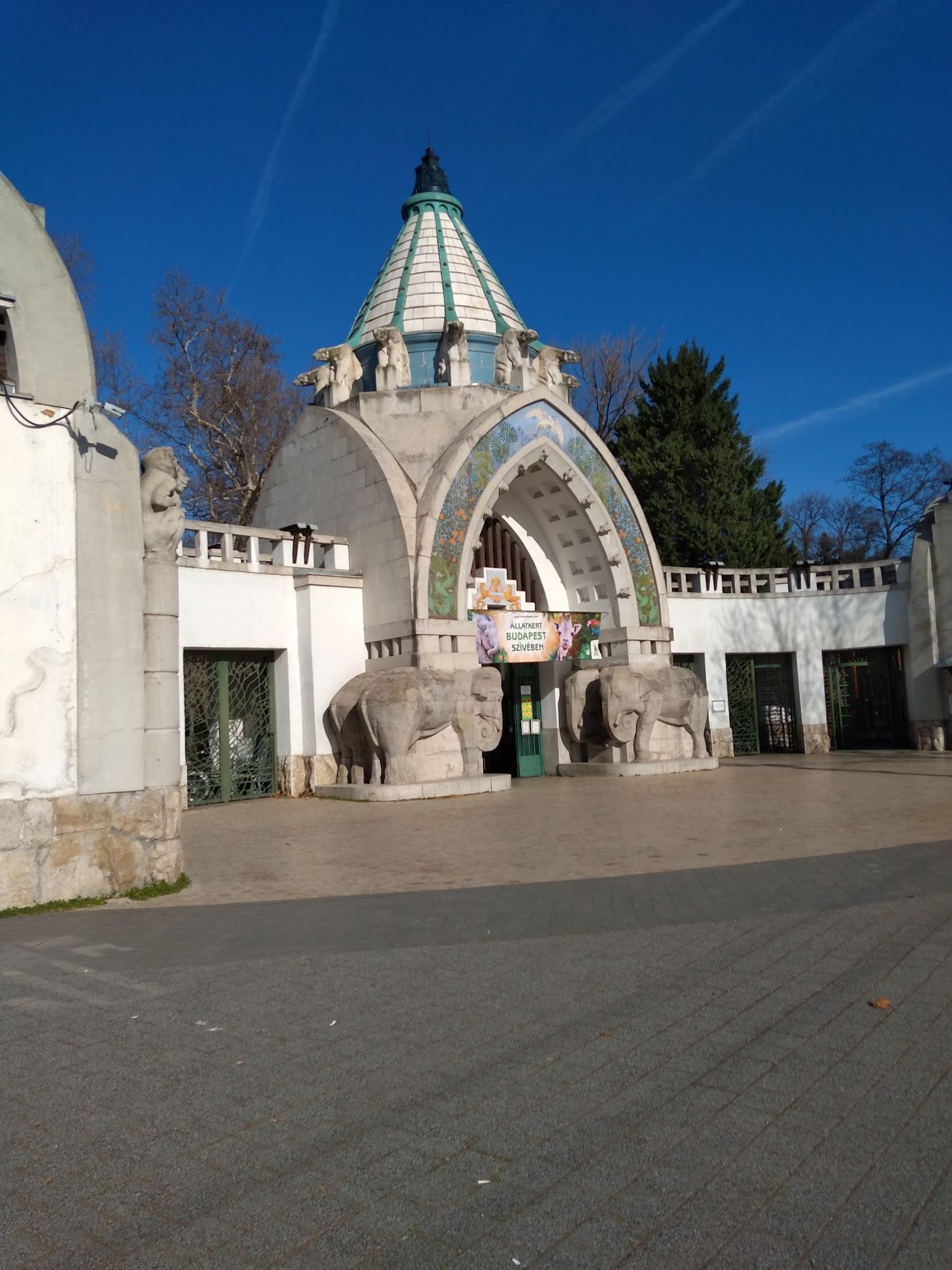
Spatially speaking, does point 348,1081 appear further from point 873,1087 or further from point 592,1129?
point 873,1087

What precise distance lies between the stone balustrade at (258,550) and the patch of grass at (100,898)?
7.38m

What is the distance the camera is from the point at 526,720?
1897 cm

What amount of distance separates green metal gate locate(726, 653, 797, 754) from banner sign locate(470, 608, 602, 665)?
498 centimetres

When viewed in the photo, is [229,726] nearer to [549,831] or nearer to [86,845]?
[549,831]

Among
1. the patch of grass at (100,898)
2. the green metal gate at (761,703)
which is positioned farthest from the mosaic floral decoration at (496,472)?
the patch of grass at (100,898)

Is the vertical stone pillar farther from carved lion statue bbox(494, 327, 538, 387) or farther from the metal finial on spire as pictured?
the metal finial on spire

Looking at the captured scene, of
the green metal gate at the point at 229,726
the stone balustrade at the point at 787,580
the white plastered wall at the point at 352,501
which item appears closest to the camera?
the green metal gate at the point at 229,726

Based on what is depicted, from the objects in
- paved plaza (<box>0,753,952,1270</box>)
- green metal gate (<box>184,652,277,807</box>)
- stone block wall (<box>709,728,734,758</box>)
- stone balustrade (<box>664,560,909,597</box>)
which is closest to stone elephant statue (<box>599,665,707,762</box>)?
stone block wall (<box>709,728,734,758</box>)

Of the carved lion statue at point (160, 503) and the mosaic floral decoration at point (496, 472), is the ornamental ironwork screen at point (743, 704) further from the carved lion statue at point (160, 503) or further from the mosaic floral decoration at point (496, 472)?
the carved lion statue at point (160, 503)

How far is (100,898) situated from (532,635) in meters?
11.1

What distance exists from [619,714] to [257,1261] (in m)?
15.0

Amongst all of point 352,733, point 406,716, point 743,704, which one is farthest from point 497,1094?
point 743,704

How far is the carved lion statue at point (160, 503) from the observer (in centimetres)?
797

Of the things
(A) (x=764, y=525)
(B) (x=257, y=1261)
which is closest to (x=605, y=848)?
(B) (x=257, y=1261)
